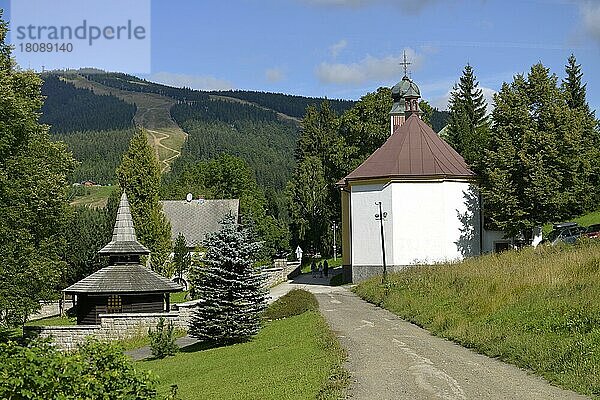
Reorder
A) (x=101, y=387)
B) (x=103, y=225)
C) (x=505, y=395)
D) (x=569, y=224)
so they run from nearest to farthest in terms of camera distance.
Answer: (x=101, y=387) < (x=505, y=395) < (x=569, y=224) < (x=103, y=225)

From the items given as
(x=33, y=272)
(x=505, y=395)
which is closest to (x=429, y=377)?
(x=505, y=395)

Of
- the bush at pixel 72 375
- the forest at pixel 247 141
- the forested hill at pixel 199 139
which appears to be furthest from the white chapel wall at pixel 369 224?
the forest at pixel 247 141

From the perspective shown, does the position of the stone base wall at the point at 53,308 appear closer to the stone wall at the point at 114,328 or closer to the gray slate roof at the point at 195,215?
the gray slate roof at the point at 195,215

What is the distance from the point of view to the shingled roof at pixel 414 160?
3744cm

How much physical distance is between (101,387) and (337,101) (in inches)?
6769

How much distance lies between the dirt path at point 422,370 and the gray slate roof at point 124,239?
1563 centimetres

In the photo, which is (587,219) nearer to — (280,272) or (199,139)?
(280,272)

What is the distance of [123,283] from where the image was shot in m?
31.0

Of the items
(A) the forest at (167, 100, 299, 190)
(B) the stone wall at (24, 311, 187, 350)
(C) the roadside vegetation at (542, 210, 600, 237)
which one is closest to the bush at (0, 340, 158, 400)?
(B) the stone wall at (24, 311, 187, 350)

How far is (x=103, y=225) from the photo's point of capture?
46.4 metres

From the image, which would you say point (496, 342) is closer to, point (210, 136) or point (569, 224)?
point (569, 224)

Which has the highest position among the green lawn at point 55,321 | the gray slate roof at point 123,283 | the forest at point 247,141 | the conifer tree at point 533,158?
the forest at point 247,141

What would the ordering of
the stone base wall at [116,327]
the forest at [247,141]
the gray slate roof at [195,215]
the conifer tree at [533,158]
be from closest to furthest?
the stone base wall at [116,327], the conifer tree at [533,158], the gray slate roof at [195,215], the forest at [247,141]

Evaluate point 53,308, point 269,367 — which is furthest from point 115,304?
point 269,367
